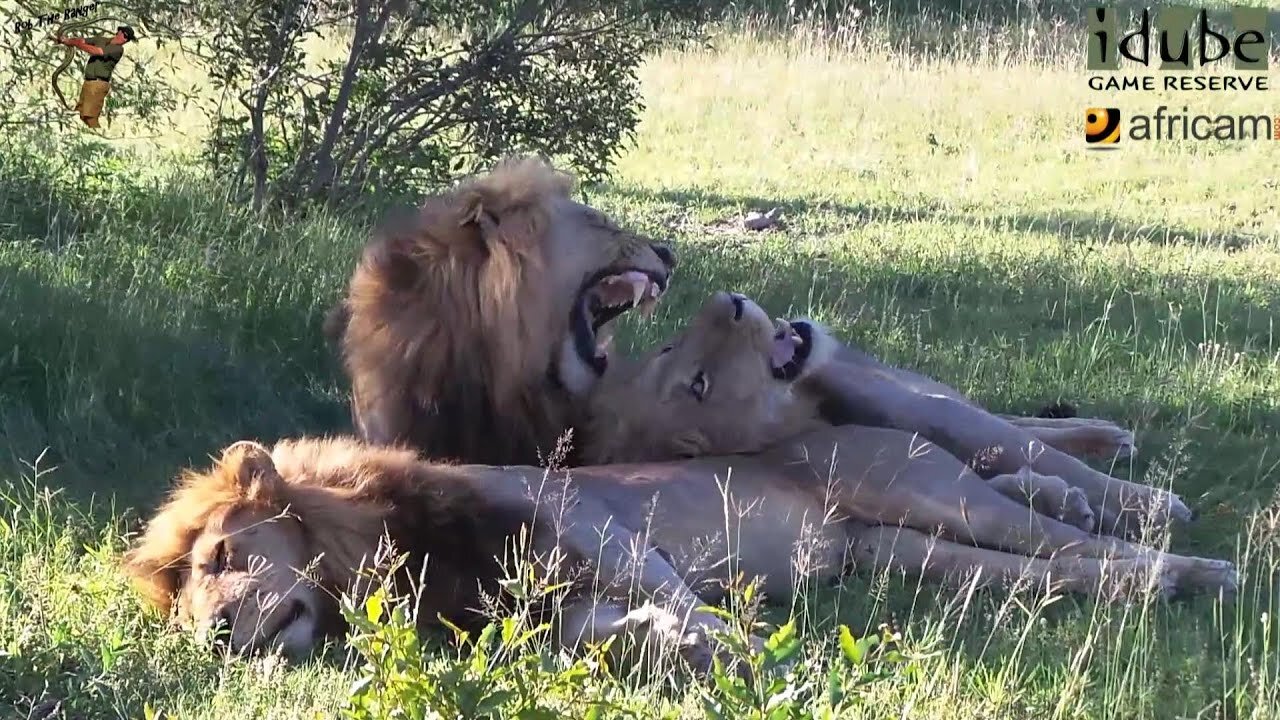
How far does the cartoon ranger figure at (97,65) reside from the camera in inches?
299

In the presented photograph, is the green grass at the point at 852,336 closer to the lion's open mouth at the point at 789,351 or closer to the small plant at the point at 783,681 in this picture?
the small plant at the point at 783,681

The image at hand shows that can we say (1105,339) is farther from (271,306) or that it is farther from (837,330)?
(271,306)

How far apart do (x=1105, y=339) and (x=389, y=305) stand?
10.8 feet

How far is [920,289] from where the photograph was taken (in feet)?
Result: 25.6

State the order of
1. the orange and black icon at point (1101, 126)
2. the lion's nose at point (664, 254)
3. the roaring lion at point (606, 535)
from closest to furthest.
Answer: the roaring lion at point (606, 535), the lion's nose at point (664, 254), the orange and black icon at point (1101, 126)

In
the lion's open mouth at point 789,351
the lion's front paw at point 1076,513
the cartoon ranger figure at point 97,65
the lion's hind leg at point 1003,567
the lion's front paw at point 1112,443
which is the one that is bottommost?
the lion's hind leg at point 1003,567

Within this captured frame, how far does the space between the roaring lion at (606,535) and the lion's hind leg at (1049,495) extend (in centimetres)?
13

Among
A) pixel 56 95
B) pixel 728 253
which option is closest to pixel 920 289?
pixel 728 253

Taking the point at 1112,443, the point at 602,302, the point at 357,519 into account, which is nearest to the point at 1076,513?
the point at 1112,443

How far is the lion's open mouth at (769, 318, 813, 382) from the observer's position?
503 cm

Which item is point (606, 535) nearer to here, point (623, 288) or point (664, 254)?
point (623, 288)

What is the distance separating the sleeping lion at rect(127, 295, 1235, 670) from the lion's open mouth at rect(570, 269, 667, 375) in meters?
0.18

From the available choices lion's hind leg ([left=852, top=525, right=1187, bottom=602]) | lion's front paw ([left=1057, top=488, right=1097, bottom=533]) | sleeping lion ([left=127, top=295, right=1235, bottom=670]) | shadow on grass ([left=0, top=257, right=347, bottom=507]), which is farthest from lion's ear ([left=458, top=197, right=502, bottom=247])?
lion's front paw ([left=1057, top=488, right=1097, bottom=533])

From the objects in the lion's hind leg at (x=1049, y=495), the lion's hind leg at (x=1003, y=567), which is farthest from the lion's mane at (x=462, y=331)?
the lion's hind leg at (x=1049, y=495)
